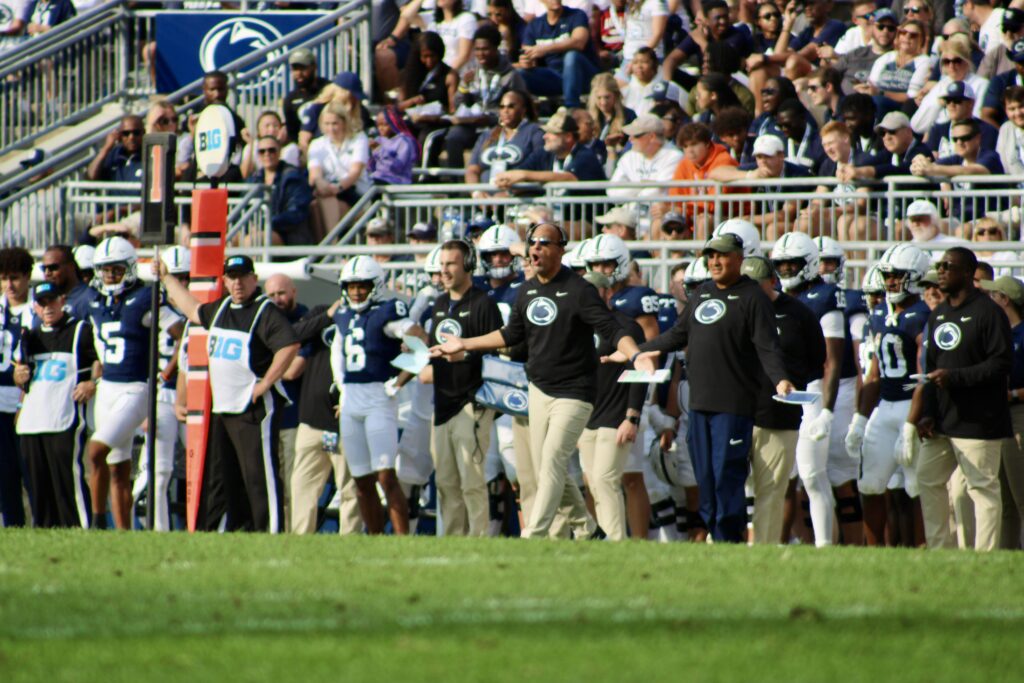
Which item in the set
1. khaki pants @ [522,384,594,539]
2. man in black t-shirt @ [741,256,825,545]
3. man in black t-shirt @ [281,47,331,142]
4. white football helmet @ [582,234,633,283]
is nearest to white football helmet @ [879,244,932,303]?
man in black t-shirt @ [741,256,825,545]

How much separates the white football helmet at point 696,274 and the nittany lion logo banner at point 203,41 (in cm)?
810

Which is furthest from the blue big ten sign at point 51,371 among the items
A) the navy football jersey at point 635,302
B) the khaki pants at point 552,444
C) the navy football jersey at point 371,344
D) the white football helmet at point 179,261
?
the khaki pants at point 552,444

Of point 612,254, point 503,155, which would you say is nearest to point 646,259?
point 612,254

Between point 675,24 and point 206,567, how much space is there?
13.0 meters

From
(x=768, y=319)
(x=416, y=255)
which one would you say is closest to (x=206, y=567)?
(x=768, y=319)

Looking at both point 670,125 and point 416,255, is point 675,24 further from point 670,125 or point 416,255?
point 416,255

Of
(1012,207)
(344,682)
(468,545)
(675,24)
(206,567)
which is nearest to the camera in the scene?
(344,682)

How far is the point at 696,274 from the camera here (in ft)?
44.7

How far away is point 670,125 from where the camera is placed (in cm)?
1792

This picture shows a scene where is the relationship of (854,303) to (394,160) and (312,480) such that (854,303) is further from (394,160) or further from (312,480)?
(394,160)

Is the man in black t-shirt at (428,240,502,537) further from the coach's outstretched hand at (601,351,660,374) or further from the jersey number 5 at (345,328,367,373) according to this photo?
the coach's outstretched hand at (601,351,660,374)

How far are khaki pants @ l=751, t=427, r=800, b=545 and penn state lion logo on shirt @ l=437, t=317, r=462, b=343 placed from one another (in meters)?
2.77

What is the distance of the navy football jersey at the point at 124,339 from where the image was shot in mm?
14219

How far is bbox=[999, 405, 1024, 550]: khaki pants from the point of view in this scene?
37.7 feet
